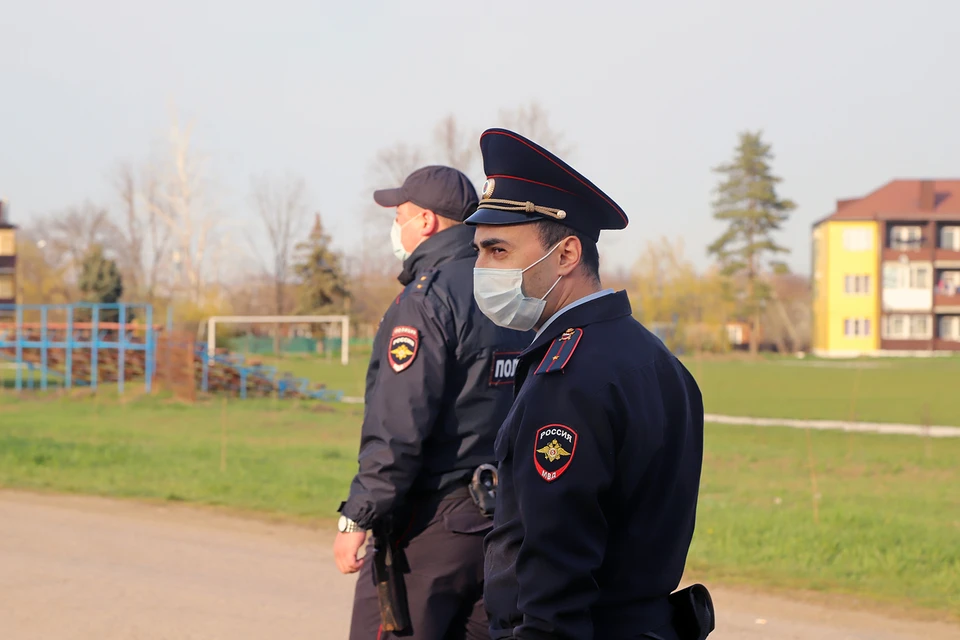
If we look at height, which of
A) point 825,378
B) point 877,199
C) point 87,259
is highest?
point 877,199

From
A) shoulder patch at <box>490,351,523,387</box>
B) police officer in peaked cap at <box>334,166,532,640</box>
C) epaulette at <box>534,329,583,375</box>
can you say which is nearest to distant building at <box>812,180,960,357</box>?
shoulder patch at <box>490,351,523,387</box>

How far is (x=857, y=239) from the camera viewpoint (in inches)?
3521

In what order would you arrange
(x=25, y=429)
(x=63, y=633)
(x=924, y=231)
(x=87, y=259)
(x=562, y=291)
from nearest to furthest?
1. (x=562, y=291)
2. (x=63, y=633)
3. (x=25, y=429)
4. (x=87, y=259)
5. (x=924, y=231)

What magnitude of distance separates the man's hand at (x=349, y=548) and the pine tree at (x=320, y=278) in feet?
265

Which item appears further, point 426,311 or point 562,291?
point 426,311

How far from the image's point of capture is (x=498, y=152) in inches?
100

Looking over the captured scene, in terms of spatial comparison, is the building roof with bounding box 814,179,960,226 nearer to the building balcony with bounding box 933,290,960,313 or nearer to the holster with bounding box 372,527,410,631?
the building balcony with bounding box 933,290,960,313

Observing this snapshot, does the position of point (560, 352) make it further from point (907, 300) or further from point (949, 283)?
point (949, 283)

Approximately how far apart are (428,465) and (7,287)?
9036 centimetres

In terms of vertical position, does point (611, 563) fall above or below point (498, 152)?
below

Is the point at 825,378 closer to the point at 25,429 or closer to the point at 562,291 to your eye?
the point at 25,429

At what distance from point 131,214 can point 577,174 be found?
263 ft

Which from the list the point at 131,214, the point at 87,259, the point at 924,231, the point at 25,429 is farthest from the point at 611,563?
the point at 924,231

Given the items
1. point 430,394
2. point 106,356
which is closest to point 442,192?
point 430,394
